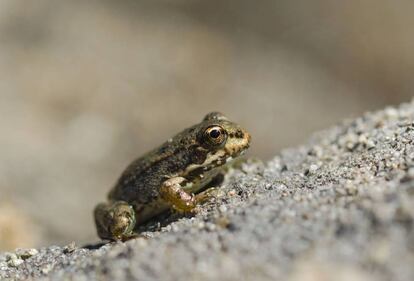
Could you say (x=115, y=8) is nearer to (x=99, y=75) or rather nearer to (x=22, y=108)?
(x=99, y=75)

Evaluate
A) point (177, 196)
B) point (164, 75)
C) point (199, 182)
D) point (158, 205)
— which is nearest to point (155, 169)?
point (158, 205)

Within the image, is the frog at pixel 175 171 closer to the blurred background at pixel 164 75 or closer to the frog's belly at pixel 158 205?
the frog's belly at pixel 158 205

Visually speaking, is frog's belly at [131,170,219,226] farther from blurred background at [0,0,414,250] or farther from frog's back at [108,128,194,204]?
blurred background at [0,0,414,250]

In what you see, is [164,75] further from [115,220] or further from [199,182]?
[115,220]

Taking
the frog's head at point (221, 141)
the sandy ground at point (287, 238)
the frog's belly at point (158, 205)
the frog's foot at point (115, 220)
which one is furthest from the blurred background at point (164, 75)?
the sandy ground at point (287, 238)

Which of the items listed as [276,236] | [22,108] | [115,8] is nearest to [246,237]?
[276,236]

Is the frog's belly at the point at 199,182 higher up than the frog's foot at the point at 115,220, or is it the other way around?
the frog's belly at the point at 199,182

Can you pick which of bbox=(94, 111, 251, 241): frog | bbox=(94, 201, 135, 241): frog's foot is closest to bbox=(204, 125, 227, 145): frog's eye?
A: bbox=(94, 111, 251, 241): frog
